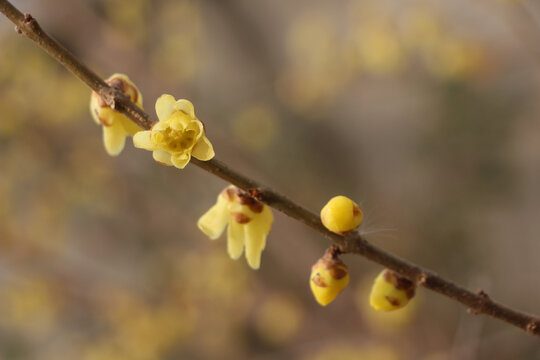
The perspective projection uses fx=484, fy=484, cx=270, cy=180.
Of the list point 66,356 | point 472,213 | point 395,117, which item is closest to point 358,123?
point 395,117

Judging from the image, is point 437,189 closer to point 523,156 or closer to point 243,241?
point 523,156

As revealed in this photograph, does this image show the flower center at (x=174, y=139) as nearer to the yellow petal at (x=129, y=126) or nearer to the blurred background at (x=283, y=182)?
the yellow petal at (x=129, y=126)

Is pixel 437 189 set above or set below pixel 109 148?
above

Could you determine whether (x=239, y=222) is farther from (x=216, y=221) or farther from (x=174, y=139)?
(x=174, y=139)

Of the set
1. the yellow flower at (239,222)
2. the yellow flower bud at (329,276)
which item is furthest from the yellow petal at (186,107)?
the yellow flower bud at (329,276)

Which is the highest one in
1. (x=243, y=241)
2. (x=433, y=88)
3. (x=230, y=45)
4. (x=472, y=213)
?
(x=230, y=45)
